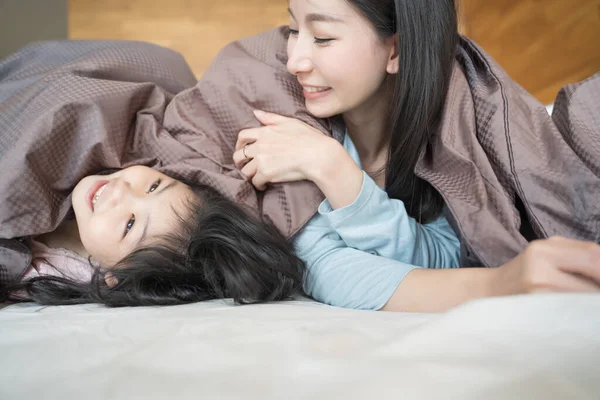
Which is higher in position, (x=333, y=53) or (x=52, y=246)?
(x=333, y=53)

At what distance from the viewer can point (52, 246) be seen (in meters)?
1.08

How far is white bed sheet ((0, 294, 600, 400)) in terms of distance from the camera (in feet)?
1.27

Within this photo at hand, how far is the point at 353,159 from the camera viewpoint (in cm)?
97

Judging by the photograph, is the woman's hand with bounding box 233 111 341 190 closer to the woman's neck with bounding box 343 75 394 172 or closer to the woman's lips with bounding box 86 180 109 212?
the woman's neck with bounding box 343 75 394 172

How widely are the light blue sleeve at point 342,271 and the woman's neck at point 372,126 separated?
256 millimetres

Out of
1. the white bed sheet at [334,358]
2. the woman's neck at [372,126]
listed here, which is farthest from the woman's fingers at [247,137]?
the white bed sheet at [334,358]

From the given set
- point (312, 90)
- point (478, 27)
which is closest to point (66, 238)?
point (312, 90)

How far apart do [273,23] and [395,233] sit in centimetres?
176

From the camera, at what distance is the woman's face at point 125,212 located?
0.95 meters

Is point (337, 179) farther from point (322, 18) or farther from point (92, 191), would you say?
point (92, 191)

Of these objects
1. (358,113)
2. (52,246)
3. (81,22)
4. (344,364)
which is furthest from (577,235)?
(81,22)

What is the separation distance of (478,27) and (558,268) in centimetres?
181

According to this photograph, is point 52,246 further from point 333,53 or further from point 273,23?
point 273,23

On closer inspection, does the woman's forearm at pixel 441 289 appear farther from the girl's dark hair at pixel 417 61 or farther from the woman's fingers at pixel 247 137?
the woman's fingers at pixel 247 137
